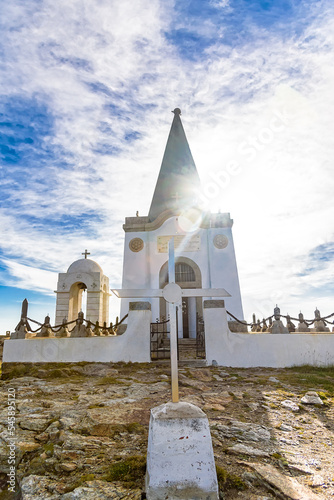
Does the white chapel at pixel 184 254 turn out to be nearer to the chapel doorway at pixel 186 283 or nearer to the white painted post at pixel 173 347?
the chapel doorway at pixel 186 283

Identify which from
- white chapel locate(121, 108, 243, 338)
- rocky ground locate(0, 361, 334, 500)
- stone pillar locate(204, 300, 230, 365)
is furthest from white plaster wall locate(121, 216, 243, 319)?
rocky ground locate(0, 361, 334, 500)

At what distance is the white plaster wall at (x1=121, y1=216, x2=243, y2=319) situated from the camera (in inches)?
536

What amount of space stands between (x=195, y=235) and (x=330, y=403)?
1003cm

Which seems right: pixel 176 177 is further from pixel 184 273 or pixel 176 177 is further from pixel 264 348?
pixel 264 348

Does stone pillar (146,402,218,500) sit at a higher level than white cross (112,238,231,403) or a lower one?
lower

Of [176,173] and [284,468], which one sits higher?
[176,173]

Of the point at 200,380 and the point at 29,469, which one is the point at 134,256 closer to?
the point at 200,380

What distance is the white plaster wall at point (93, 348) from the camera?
27.6ft

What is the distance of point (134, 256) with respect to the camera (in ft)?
47.6

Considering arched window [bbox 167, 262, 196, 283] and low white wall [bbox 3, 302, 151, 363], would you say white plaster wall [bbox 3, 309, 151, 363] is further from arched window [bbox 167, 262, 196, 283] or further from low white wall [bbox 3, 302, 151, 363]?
arched window [bbox 167, 262, 196, 283]

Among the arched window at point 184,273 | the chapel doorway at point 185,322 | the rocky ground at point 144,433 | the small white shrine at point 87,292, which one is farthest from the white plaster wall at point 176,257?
the rocky ground at point 144,433

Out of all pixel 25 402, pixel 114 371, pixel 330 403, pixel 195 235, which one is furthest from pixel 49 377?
pixel 195 235

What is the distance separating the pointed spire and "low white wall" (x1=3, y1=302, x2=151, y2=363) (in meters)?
7.71

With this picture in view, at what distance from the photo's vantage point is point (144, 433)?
3662 mm
